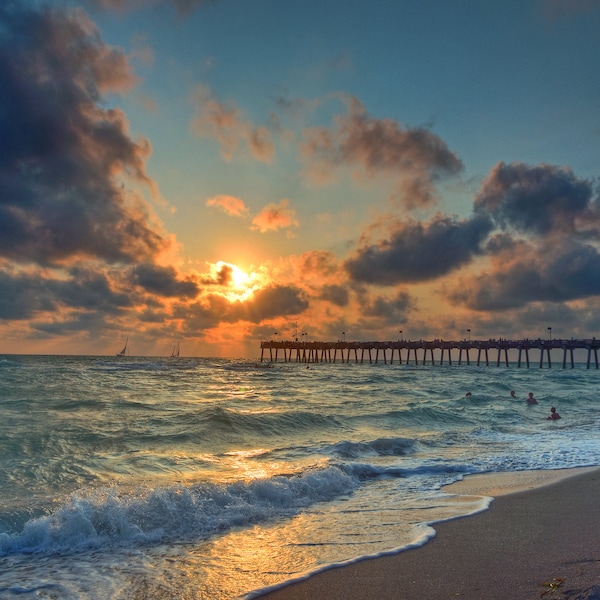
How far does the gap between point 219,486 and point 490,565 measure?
4.38 m

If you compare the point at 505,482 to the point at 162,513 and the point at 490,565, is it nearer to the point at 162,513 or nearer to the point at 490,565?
the point at 490,565

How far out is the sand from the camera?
159 inches

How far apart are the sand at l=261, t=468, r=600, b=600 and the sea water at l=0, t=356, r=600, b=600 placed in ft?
1.08

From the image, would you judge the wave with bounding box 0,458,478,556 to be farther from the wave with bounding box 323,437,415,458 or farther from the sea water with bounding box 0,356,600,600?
the wave with bounding box 323,437,415,458

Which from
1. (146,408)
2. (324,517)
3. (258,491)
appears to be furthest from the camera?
(146,408)

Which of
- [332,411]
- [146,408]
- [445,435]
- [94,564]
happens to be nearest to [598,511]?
[94,564]

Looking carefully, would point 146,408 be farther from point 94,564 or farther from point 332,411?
point 94,564

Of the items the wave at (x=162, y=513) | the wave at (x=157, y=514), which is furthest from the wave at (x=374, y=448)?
the wave at (x=157, y=514)

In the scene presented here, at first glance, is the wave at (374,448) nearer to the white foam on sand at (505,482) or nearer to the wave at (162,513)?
the white foam on sand at (505,482)

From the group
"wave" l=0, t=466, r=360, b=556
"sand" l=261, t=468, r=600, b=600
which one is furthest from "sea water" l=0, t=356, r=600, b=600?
"sand" l=261, t=468, r=600, b=600

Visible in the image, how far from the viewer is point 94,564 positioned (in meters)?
5.23

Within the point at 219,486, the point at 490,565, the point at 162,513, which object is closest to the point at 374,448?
the point at 219,486

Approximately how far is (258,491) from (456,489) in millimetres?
3466

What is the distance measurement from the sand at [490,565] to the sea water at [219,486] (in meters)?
0.33
